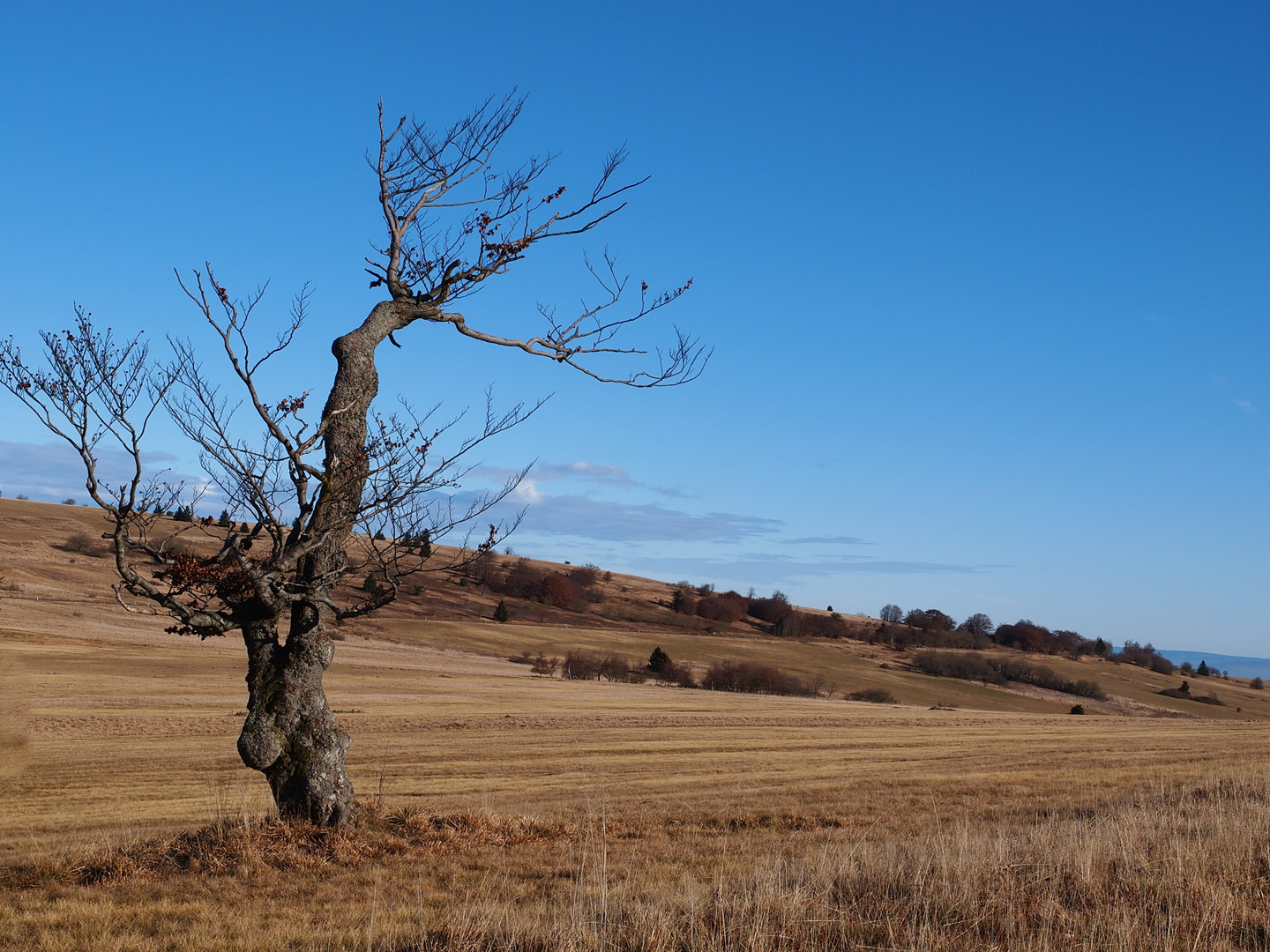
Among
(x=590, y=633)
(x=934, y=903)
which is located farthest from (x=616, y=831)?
(x=590, y=633)

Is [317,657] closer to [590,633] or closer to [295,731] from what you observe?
[295,731]

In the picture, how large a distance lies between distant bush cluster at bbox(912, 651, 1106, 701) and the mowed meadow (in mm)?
52780

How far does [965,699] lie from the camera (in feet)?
252

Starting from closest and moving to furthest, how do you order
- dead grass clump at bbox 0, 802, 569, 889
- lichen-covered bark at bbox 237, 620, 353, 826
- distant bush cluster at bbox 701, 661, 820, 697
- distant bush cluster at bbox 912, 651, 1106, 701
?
dead grass clump at bbox 0, 802, 569, 889, lichen-covered bark at bbox 237, 620, 353, 826, distant bush cluster at bbox 701, 661, 820, 697, distant bush cluster at bbox 912, 651, 1106, 701

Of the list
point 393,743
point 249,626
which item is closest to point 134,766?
point 393,743

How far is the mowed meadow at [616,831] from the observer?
6707 mm

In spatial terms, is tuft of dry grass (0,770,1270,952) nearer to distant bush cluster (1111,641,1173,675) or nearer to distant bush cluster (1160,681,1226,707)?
distant bush cluster (1160,681,1226,707)

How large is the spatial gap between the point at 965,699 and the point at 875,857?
74.1 metres

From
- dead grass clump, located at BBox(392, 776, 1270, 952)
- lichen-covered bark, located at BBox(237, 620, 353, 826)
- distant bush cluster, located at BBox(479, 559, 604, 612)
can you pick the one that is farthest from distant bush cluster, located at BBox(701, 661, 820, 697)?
dead grass clump, located at BBox(392, 776, 1270, 952)

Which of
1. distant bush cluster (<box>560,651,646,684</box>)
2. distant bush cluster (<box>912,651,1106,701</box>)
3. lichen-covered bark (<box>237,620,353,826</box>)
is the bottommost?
distant bush cluster (<box>560,651,646,684</box>)

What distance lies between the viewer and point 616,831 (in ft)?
40.5

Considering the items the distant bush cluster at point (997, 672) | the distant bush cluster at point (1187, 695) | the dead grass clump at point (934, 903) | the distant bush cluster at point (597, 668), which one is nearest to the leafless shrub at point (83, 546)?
the distant bush cluster at point (597, 668)

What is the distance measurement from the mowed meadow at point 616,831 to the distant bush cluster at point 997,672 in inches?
2078

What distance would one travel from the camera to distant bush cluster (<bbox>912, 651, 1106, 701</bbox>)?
91.3 metres
